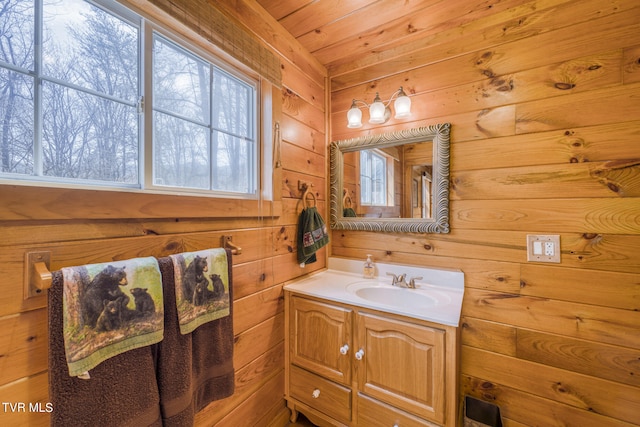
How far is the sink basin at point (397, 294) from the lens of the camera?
139 centimetres

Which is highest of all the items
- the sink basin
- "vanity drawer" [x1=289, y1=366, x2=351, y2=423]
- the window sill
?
the window sill

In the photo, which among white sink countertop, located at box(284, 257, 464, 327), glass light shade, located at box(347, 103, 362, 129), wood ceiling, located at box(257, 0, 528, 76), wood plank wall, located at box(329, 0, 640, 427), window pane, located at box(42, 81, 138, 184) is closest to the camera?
Result: window pane, located at box(42, 81, 138, 184)

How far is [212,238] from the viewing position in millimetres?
1146

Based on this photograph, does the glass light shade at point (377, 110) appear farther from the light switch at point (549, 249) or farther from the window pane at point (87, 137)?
the window pane at point (87, 137)

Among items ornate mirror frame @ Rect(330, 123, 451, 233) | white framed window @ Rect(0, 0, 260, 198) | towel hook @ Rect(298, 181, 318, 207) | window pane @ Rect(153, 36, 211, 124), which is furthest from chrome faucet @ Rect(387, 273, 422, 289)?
window pane @ Rect(153, 36, 211, 124)

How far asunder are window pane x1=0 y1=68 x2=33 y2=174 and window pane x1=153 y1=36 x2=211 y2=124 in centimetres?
35

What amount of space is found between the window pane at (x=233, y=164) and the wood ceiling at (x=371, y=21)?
76 centimetres

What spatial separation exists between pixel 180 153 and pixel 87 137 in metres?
0.30

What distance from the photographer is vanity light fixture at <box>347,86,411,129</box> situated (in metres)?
1.56

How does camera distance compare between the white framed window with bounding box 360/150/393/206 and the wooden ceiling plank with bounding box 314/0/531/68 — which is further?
the white framed window with bounding box 360/150/393/206

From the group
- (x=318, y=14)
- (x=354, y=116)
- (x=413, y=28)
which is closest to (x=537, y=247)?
(x=354, y=116)

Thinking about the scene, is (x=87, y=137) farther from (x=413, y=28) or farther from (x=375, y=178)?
(x=413, y=28)

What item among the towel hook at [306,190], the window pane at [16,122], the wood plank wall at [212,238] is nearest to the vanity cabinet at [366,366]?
the wood plank wall at [212,238]

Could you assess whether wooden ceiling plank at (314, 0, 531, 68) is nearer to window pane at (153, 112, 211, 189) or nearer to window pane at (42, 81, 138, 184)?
window pane at (153, 112, 211, 189)
